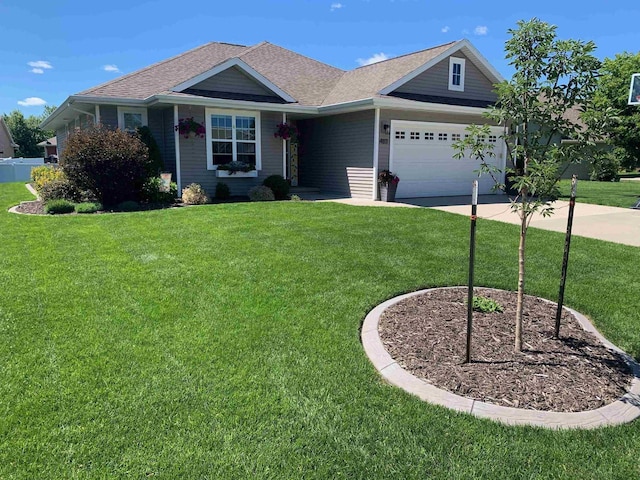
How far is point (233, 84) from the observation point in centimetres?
1470

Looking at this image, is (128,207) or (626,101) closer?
(128,207)

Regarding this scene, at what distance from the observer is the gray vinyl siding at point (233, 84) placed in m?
14.2

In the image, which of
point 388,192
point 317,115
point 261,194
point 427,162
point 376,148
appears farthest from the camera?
point 317,115

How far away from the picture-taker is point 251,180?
1481 cm

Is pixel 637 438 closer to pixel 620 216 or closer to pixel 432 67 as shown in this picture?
pixel 620 216

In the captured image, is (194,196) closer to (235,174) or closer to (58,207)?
(235,174)

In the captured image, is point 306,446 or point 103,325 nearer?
point 306,446

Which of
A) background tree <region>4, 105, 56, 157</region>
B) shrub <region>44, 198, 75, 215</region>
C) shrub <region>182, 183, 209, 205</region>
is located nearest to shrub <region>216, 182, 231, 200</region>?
shrub <region>182, 183, 209, 205</region>

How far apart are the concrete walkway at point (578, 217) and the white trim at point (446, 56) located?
3658 mm

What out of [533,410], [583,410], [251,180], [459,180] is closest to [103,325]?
[533,410]

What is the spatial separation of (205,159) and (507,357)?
12.0 meters

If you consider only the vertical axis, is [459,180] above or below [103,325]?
above

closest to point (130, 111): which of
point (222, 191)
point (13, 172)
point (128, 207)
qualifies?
point (222, 191)

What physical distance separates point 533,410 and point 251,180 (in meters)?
12.7
